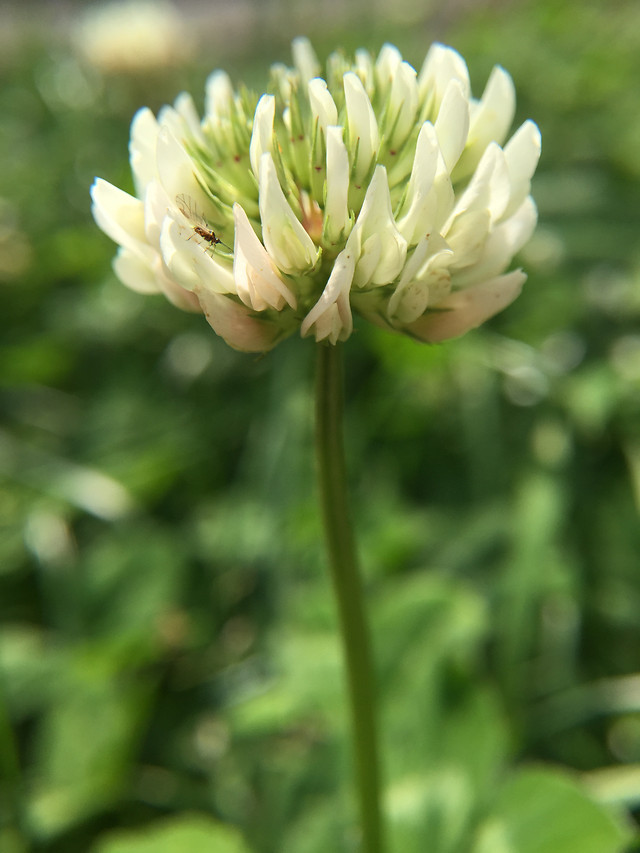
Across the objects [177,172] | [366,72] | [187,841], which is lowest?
[187,841]

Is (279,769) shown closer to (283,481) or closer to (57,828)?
(57,828)

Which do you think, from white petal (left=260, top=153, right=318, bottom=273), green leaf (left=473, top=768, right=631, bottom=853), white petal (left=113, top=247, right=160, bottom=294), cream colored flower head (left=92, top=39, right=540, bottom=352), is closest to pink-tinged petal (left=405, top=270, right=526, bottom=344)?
cream colored flower head (left=92, top=39, right=540, bottom=352)

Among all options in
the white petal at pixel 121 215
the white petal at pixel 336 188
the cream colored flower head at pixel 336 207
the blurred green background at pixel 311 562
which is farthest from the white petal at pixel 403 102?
the blurred green background at pixel 311 562

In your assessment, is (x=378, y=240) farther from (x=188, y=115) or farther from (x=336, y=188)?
(x=188, y=115)

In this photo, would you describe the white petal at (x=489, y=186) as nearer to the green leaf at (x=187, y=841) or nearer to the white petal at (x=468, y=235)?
the white petal at (x=468, y=235)

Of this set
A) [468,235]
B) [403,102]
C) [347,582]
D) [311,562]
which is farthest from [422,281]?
[311,562]

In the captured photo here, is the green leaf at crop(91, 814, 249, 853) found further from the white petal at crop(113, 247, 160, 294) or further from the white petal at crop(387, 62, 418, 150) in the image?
the white petal at crop(387, 62, 418, 150)
